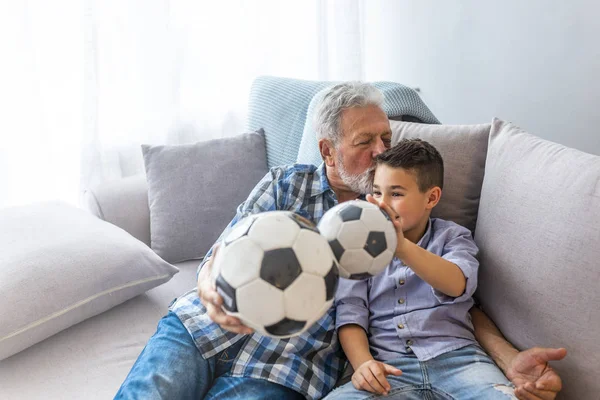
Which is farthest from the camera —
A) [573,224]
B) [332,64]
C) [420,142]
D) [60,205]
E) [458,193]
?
[332,64]

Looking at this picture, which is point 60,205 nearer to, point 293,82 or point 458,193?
point 293,82

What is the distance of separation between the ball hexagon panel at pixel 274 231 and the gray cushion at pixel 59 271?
0.89 meters

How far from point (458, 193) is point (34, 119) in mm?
1658

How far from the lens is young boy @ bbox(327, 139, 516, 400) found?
3.93 ft

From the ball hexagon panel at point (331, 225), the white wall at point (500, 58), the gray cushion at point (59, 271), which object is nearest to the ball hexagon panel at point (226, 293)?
the ball hexagon panel at point (331, 225)

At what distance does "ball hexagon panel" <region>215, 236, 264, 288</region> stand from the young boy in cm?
32

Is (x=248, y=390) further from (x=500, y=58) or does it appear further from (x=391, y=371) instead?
(x=500, y=58)

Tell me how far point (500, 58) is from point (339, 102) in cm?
102

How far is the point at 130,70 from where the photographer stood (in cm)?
242

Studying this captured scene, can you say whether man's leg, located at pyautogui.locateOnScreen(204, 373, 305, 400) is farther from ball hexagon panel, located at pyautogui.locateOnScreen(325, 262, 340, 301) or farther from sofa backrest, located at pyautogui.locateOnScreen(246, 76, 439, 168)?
sofa backrest, located at pyautogui.locateOnScreen(246, 76, 439, 168)

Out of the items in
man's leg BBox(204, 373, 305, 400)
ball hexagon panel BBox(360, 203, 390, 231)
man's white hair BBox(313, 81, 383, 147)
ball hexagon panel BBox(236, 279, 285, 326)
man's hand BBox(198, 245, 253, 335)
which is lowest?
man's leg BBox(204, 373, 305, 400)

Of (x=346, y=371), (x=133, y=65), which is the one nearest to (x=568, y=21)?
(x=346, y=371)

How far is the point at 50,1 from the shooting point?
2.22m

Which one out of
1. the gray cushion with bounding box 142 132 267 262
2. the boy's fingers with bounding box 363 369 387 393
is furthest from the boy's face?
the gray cushion with bounding box 142 132 267 262
